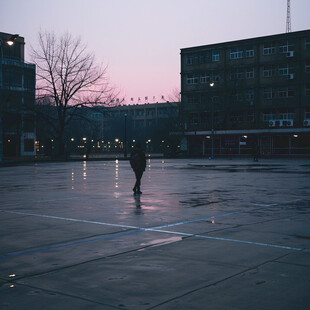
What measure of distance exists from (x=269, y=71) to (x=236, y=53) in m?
6.42

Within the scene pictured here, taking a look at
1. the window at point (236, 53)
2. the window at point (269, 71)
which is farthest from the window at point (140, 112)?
the window at point (269, 71)

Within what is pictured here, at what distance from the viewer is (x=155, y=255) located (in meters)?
6.28

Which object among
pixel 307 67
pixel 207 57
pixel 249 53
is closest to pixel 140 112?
pixel 207 57

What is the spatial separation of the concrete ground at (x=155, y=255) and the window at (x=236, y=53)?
6482 cm

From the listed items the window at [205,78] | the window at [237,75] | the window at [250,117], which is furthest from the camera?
the window at [205,78]

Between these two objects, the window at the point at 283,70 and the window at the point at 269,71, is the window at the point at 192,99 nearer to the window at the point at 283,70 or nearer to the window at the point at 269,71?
the window at the point at 269,71

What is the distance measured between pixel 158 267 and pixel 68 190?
431 inches

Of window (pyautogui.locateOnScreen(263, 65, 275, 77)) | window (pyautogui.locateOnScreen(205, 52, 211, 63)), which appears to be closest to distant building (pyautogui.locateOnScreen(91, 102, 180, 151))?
window (pyautogui.locateOnScreen(205, 52, 211, 63))

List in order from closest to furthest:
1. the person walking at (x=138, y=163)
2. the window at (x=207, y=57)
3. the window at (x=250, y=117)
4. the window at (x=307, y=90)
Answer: the person walking at (x=138, y=163)
the window at (x=307, y=90)
the window at (x=250, y=117)
the window at (x=207, y=57)

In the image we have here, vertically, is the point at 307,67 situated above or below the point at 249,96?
above

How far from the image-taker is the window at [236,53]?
74.0 m

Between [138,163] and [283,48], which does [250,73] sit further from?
[138,163]

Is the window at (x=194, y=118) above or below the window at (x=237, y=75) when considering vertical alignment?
below

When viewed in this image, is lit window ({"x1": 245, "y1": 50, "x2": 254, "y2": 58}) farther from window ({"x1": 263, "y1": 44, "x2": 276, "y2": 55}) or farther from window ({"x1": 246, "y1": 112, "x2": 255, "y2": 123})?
window ({"x1": 246, "y1": 112, "x2": 255, "y2": 123})
